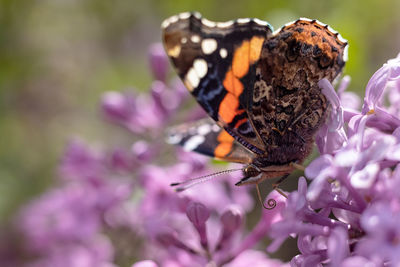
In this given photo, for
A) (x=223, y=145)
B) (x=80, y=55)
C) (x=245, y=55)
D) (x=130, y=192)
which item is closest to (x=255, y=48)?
(x=245, y=55)

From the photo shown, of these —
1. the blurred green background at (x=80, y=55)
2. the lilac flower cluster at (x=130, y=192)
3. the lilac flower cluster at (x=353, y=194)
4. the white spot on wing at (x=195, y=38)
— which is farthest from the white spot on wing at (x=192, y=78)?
the blurred green background at (x=80, y=55)

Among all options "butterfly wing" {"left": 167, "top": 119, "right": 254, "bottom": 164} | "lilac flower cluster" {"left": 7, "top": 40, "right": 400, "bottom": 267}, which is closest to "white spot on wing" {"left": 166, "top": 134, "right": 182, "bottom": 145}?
"butterfly wing" {"left": 167, "top": 119, "right": 254, "bottom": 164}

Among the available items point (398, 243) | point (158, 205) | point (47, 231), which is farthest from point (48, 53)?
point (398, 243)

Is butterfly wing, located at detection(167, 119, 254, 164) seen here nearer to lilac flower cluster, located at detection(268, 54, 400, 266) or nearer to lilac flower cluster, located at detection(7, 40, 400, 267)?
lilac flower cluster, located at detection(7, 40, 400, 267)

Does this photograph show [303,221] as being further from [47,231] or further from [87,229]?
[47,231]

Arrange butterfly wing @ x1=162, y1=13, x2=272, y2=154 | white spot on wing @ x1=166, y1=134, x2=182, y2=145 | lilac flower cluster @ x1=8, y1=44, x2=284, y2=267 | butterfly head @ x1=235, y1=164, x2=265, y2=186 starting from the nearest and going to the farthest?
butterfly head @ x1=235, y1=164, x2=265, y2=186 → butterfly wing @ x1=162, y1=13, x2=272, y2=154 → white spot on wing @ x1=166, y1=134, x2=182, y2=145 → lilac flower cluster @ x1=8, y1=44, x2=284, y2=267

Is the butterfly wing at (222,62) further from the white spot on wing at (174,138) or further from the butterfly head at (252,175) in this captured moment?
the white spot on wing at (174,138)
